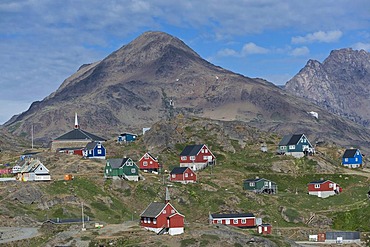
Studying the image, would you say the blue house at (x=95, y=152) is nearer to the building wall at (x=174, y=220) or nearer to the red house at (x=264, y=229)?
the red house at (x=264, y=229)

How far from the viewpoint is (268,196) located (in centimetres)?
12731

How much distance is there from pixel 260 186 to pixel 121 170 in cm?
2998

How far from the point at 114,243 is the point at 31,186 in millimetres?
34991

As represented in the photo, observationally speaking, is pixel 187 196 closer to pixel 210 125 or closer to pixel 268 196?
pixel 268 196

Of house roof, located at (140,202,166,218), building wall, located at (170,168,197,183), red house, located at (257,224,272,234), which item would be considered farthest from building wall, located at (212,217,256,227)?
building wall, located at (170,168,197,183)

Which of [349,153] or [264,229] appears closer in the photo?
[264,229]

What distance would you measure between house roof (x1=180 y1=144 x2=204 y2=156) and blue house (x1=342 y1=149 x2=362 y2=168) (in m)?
38.4

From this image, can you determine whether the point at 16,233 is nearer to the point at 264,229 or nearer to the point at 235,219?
the point at 235,219

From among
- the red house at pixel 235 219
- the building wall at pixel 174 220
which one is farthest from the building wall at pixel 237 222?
the building wall at pixel 174 220

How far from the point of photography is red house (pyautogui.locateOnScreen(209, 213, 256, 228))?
113 metres

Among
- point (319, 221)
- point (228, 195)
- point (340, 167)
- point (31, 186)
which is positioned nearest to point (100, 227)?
point (31, 186)

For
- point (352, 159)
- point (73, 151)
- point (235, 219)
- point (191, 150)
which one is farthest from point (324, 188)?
point (73, 151)

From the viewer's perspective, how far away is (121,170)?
5123 inches

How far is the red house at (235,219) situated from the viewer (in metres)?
113
